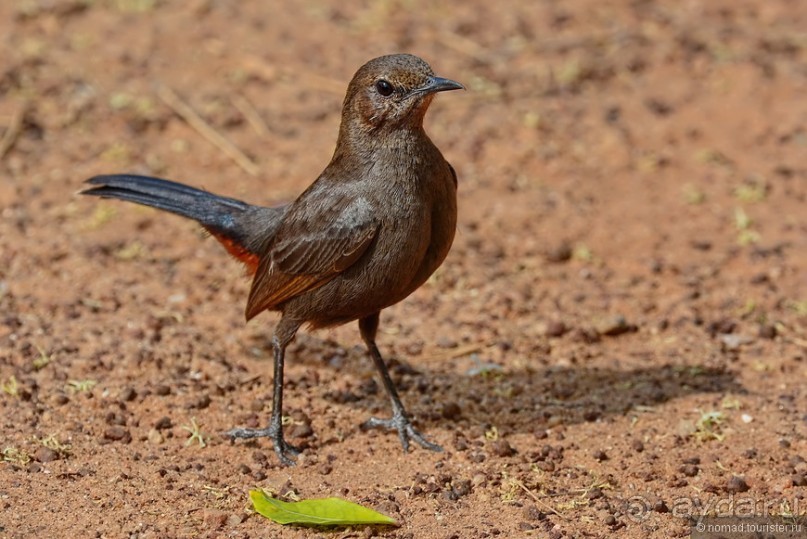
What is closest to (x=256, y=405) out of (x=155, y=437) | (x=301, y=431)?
(x=301, y=431)

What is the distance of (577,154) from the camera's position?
9367mm

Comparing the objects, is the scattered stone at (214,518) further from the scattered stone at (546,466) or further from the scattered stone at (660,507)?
the scattered stone at (660,507)

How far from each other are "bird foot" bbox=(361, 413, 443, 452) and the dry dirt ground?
10 cm

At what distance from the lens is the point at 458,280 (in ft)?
25.7

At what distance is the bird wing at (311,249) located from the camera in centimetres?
571

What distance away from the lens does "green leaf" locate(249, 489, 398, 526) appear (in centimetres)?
512

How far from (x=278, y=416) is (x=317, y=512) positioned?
3.13ft

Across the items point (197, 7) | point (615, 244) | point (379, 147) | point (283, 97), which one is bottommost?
point (615, 244)

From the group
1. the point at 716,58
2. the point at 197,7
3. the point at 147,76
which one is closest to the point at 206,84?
the point at 147,76

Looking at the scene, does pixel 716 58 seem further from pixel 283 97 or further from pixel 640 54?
pixel 283 97

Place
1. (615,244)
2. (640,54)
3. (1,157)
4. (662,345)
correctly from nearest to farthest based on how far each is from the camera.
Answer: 1. (662,345)
2. (615,244)
3. (1,157)
4. (640,54)

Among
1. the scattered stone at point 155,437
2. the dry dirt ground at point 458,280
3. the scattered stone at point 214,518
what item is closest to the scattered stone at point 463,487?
the dry dirt ground at point 458,280

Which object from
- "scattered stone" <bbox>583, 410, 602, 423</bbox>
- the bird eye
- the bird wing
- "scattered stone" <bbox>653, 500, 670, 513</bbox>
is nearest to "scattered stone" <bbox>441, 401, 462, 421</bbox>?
"scattered stone" <bbox>583, 410, 602, 423</bbox>

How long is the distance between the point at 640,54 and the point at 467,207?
3.00 metres
